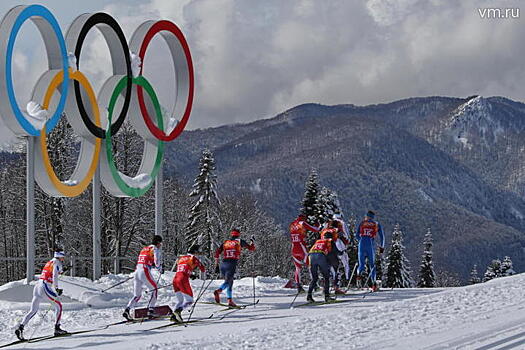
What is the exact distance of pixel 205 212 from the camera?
4775cm

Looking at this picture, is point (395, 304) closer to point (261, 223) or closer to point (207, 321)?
point (207, 321)

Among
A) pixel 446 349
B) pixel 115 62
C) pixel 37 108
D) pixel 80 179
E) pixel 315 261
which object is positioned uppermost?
pixel 115 62

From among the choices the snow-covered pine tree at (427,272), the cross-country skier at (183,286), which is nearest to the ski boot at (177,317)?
the cross-country skier at (183,286)

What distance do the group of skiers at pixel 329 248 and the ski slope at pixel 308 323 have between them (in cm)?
68

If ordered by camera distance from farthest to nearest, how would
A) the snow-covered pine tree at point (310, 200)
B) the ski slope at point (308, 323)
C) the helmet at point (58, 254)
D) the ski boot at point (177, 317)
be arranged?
the snow-covered pine tree at point (310, 200)
the ski boot at point (177, 317)
the helmet at point (58, 254)
the ski slope at point (308, 323)

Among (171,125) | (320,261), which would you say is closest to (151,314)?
(320,261)

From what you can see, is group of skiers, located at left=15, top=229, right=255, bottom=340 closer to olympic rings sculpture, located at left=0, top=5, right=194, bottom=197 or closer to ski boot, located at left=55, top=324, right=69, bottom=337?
ski boot, located at left=55, top=324, right=69, bottom=337

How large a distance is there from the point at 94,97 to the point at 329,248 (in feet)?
28.2

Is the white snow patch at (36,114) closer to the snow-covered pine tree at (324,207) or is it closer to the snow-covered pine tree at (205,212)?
the snow-covered pine tree at (205,212)

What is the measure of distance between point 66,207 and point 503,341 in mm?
31686

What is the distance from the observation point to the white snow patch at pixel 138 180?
73.5 feet

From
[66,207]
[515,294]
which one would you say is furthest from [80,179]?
[66,207]

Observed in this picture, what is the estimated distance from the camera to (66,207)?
3931cm

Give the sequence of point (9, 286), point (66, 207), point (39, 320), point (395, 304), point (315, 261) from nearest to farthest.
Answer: point (395, 304) < point (39, 320) < point (315, 261) < point (9, 286) < point (66, 207)
